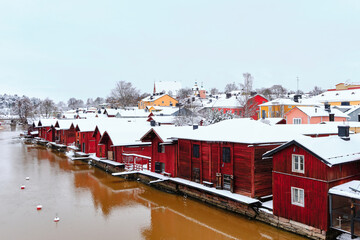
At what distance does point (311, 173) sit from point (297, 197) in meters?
1.55

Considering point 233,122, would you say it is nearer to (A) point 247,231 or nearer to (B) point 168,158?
(B) point 168,158

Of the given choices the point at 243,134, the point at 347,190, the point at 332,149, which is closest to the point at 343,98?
the point at 243,134

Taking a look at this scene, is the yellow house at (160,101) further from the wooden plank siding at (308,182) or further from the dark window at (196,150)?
the wooden plank siding at (308,182)

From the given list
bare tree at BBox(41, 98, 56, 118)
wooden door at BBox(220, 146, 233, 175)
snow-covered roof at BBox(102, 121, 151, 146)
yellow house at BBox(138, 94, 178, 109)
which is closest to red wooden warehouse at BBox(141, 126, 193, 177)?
wooden door at BBox(220, 146, 233, 175)

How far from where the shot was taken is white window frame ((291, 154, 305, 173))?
14381 mm

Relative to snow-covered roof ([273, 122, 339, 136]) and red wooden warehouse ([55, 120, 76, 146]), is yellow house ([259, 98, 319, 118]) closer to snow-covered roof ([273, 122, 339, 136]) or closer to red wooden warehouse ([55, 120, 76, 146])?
snow-covered roof ([273, 122, 339, 136])

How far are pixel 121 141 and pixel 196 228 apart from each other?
56.1 feet

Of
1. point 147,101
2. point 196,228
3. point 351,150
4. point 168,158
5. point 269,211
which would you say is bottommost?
point 196,228

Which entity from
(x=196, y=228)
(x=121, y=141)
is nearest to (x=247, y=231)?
(x=196, y=228)

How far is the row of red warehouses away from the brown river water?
1751 mm

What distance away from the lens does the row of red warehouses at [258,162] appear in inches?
544

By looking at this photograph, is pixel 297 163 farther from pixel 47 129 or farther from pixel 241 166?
pixel 47 129

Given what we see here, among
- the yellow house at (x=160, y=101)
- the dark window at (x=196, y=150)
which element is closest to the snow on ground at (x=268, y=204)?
the dark window at (x=196, y=150)

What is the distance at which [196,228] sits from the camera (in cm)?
1695
